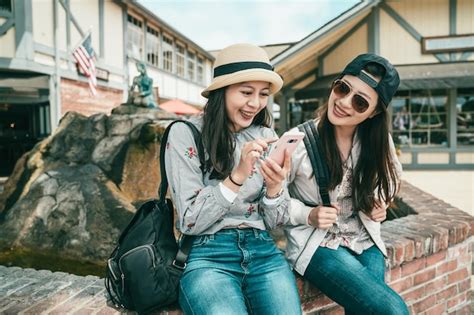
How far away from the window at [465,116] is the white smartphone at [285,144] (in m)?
12.2

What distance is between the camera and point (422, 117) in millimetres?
12211

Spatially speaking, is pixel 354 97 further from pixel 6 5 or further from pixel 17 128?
pixel 17 128

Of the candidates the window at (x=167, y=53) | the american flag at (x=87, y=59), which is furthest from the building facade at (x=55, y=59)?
the window at (x=167, y=53)

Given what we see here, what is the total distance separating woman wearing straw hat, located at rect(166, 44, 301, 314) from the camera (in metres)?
1.74

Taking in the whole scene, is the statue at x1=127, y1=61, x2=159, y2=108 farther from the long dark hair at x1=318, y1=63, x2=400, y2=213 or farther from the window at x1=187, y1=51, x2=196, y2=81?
the window at x1=187, y1=51, x2=196, y2=81

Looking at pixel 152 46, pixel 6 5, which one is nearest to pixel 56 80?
pixel 6 5

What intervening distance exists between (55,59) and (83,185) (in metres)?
7.14

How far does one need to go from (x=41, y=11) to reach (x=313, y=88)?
8.60m

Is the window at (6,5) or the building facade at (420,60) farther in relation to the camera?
the building facade at (420,60)

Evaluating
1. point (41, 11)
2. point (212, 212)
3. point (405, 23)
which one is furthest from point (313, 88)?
Answer: point (212, 212)

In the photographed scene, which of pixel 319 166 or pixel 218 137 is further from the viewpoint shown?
pixel 319 166

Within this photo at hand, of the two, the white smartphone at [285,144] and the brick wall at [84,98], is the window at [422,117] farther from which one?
the white smartphone at [285,144]

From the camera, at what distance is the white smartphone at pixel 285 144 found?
1.74m

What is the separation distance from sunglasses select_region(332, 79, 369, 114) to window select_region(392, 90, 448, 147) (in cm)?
1106
